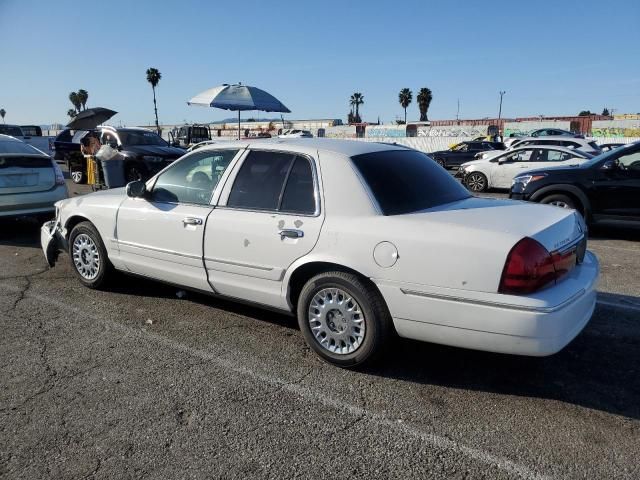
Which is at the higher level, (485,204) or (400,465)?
(485,204)

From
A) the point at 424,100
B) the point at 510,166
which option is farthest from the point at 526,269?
the point at 424,100

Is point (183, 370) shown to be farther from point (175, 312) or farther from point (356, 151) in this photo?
point (356, 151)

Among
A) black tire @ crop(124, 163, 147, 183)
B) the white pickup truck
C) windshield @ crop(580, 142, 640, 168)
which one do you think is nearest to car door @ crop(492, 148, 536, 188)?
windshield @ crop(580, 142, 640, 168)

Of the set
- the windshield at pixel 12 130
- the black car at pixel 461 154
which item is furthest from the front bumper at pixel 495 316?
the windshield at pixel 12 130

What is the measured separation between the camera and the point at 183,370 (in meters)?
3.61

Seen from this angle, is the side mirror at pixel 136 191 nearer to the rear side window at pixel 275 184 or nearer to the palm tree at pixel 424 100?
the rear side window at pixel 275 184

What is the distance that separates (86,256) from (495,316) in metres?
4.07

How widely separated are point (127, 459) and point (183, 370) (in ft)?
3.22

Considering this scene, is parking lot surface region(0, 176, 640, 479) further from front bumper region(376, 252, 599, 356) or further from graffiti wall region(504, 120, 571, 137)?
graffiti wall region(504, 120, 571, 137)

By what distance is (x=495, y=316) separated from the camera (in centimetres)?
300

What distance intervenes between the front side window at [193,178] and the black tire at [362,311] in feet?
4.26

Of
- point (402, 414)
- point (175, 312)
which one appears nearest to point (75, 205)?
point (175, 312)

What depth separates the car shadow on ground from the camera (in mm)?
3293

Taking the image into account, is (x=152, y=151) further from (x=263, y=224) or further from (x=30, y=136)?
(x=263, y=224)
